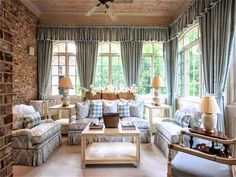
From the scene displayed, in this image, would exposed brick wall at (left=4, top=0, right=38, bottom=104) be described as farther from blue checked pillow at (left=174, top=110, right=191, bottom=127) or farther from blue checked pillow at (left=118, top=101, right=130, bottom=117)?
blue checked pillow at (left=174, top=110, right=191, bottom=127)

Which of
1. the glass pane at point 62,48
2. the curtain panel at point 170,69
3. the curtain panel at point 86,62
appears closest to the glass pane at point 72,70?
the curtain panel at point 86,62

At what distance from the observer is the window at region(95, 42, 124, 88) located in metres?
6.79

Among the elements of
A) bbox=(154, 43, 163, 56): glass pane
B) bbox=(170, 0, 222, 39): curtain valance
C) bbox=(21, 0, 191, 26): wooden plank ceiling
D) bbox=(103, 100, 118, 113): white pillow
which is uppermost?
bbox=(21, 0, 191, 26): wooden plank ceiling

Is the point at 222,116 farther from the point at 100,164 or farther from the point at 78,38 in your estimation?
the point at 78,38

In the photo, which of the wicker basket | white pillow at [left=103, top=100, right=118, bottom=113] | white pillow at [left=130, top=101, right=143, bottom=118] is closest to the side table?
white pillow at [left=130, top=101, right=143, bottom=118]

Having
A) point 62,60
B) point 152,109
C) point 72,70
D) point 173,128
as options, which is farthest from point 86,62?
point 173,128

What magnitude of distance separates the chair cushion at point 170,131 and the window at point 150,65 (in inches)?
87.7

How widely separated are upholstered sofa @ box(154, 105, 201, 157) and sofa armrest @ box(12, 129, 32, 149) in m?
2.40

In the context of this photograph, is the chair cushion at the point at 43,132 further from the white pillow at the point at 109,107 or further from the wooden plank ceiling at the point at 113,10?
the wooden plank ceiling at the point at 113,10

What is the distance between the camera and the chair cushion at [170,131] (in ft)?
12.0

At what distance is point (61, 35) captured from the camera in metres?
6.46

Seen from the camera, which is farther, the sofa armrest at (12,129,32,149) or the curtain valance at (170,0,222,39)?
the curtain valance at (170,0,222,39)

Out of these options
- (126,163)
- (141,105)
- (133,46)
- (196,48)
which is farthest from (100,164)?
(133,46)

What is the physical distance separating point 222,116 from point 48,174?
287cm
